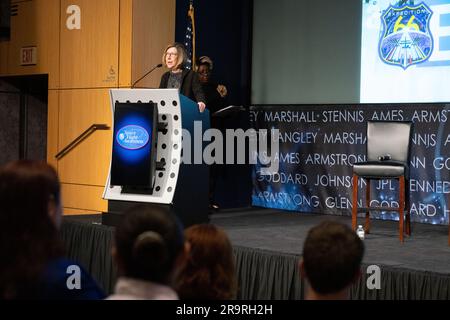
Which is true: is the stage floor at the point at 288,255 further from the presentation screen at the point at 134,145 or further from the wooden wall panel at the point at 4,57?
the wooden wall panel at the point at 4,57

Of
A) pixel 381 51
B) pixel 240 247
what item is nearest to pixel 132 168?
pixel 240 247

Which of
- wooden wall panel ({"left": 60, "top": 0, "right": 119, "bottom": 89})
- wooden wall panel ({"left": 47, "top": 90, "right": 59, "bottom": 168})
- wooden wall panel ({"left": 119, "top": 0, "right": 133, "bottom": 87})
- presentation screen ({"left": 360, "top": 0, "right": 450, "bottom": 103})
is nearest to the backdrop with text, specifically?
presentation screen ({"left": 360, "top": 0, "right": 450, "bottom": 103})

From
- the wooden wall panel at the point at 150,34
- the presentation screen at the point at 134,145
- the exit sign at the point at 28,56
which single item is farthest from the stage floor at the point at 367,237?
the exit sign at the point at 28,56

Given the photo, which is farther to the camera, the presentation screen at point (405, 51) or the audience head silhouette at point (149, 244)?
the presentation screen at point (405, 51)

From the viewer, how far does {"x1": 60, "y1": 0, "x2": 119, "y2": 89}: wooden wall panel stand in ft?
20.8

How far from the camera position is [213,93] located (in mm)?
6289

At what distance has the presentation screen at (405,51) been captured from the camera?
578cm

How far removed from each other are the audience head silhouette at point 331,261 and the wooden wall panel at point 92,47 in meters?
4.72

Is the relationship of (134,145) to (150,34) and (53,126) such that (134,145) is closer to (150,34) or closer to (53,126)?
(150,34)

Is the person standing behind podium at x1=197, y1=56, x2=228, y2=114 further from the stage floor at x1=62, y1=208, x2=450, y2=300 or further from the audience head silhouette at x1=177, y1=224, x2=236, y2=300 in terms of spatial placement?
the audience head silhouette at x1=177, y1=224, x2=236, y2=300

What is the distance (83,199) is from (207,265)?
15.6 feet

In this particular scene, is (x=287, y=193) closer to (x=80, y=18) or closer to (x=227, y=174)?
(x=227, y=174)

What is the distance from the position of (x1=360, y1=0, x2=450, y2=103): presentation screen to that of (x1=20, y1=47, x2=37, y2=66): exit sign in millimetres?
3260

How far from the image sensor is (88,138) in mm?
6531
